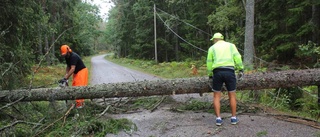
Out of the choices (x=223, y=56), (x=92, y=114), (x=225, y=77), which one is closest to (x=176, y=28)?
(x=92, y=114)

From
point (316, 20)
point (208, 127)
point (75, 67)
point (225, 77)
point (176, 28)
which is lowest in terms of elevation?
point (208, 127)

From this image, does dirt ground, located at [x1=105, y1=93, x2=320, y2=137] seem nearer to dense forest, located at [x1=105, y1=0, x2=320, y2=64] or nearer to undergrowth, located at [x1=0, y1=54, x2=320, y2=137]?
undergrowth, located at [x1=0, y1=54, x2=320, y2=137]

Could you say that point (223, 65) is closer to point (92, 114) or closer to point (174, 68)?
point (92, 114)

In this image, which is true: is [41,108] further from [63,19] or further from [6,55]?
[63,19]

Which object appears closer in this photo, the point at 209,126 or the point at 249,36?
the point at 209,126

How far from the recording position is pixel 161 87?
5.96 meters

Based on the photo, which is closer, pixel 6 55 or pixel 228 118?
pixel 228 118

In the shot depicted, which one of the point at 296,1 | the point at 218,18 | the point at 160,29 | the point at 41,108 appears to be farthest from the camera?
the point at 160,29

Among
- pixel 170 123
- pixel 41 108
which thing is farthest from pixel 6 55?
pixel 170 123

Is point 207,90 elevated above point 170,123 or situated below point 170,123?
above

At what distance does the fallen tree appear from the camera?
584 centimetres

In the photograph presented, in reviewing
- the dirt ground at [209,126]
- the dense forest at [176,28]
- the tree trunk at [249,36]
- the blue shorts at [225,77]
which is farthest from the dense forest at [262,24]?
the blue shorts at [225,77]

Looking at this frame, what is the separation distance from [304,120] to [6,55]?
783 cm

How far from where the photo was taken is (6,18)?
7508 mm
